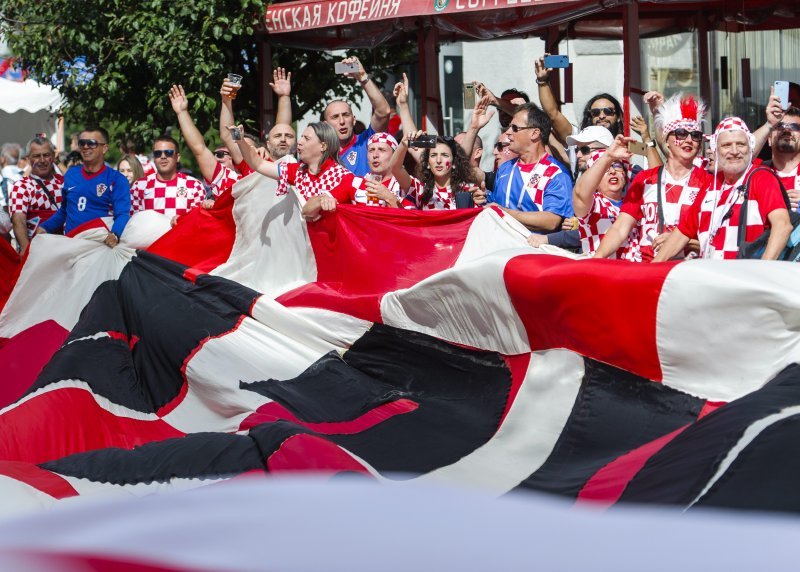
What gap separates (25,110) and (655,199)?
11.5 m

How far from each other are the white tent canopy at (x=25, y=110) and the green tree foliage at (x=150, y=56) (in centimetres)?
229

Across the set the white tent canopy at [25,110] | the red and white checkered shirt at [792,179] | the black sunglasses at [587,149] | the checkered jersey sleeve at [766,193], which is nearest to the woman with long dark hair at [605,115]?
the black sunglasses at [587,149]

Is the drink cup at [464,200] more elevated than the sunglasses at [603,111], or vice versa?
the sunglasses at [603,111]

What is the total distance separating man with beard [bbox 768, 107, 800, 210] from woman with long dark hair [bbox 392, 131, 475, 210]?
72.3 inches

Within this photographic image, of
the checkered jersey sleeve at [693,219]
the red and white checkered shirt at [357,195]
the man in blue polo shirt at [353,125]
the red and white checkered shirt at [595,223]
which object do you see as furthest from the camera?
the man in blue polo shirt at [353,125]

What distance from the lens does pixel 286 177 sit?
7039 millimetres

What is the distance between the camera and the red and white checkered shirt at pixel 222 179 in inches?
326

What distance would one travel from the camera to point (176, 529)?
1088 millimetres

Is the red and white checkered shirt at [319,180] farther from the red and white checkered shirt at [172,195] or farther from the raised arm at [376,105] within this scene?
the red and white checkered shirt at [172,195]

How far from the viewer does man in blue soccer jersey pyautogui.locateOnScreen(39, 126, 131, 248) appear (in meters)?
8.31

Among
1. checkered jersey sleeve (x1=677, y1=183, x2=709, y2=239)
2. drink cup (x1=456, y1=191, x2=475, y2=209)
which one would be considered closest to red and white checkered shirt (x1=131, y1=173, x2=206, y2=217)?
drink cup (x1=456, y1=191, x2=475, y2=209)

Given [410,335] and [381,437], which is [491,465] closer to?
[381,437]

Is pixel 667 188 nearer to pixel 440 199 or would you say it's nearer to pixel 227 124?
pixel 440 199

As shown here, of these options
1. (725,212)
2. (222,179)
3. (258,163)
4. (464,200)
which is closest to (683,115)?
(725,212)
